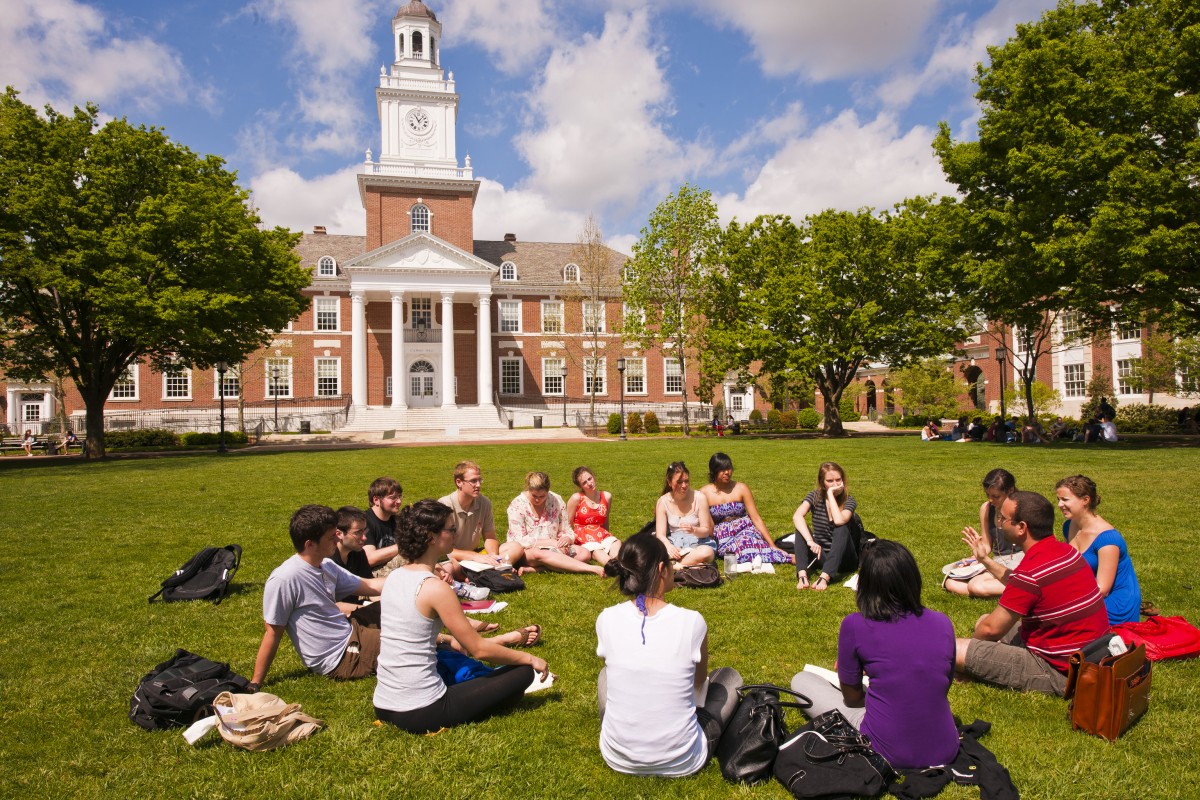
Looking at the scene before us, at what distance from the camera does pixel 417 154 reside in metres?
48.4

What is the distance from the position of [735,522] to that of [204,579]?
18.1 ft

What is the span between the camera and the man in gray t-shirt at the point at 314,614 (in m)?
4.68

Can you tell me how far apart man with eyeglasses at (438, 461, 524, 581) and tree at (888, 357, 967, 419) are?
44372mm

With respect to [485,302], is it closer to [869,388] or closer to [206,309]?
[206,309]

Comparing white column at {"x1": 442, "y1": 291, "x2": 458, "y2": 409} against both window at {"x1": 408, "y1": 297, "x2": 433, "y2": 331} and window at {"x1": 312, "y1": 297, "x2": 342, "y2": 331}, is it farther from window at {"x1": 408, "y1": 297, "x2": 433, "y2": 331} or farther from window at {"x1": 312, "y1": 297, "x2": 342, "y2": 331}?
window at {"x1": 312, "y1": 297, "x2": 342, "y2": 331}

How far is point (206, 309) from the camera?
24359mm

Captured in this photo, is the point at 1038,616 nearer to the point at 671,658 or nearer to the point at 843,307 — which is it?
the point at 671,658

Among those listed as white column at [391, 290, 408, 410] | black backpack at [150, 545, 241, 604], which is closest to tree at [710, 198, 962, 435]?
white column at [391, 290, 408, 410]

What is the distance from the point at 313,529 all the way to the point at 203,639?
2.09 m

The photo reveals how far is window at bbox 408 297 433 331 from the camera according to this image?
159 feet

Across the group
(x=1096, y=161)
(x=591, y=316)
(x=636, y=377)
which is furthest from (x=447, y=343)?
(x=1096, y=161)

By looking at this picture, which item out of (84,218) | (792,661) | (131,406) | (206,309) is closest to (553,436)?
(206,309)

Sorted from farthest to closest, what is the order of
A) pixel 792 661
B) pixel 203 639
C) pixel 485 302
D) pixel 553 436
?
pixel 485 302, pixel 553 436, pixel 203 639, pixel 792 661

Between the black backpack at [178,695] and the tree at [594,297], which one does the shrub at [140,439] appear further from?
the black backpack at [178,695]
